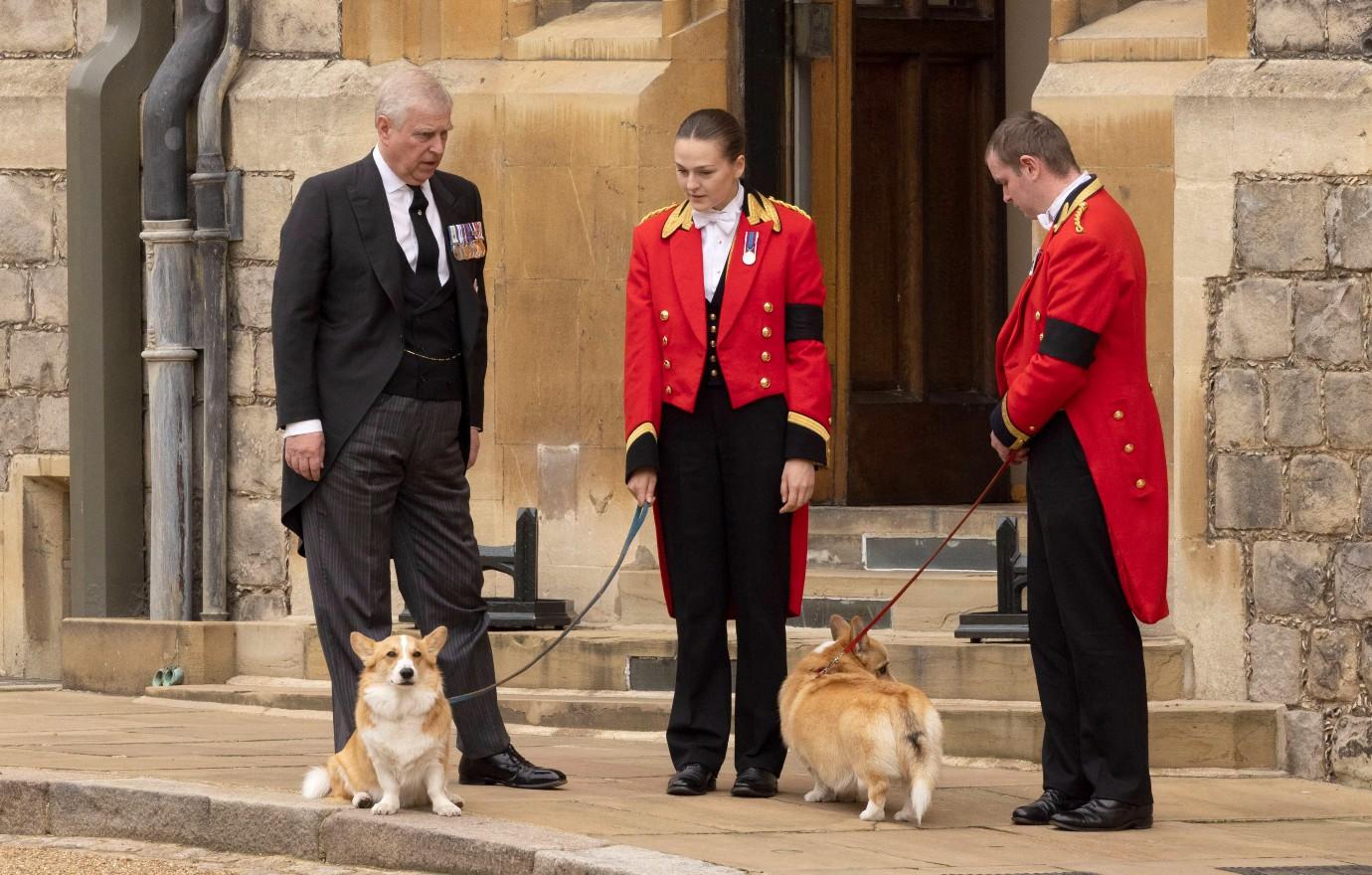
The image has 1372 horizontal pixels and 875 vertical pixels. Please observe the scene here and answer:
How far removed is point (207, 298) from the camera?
9602 millimetres

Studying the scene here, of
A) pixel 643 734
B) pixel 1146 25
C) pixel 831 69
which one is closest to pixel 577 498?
pixel 643 734

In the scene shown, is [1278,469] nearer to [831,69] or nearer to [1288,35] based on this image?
[1288,35]

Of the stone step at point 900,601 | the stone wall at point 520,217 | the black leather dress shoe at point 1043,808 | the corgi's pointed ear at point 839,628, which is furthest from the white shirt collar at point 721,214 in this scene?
the stone wall at point 520,217

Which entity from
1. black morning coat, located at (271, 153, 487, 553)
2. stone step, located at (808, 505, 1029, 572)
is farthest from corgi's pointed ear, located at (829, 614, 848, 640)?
stone step, located at (808, 505, 1029, 572)

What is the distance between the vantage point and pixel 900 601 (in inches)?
342

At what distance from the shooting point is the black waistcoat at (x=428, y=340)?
659 cm

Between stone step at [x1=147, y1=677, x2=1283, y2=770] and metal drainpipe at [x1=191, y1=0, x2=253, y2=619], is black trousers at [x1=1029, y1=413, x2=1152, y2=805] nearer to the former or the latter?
stone step at [x1=147, y1=677, x2=1283, y2=770]

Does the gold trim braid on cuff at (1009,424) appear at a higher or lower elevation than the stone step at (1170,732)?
higher

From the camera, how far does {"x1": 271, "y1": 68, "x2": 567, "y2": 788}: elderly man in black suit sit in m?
6.52

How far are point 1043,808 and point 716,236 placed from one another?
5.84 feet

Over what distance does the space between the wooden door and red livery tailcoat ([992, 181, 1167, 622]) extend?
12.4 feet

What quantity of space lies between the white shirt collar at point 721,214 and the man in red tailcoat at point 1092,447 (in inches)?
30.3

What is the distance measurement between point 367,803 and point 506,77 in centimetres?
386

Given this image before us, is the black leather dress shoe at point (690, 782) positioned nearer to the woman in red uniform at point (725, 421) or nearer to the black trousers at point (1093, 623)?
the woman in red uniform at point (725, 421)
